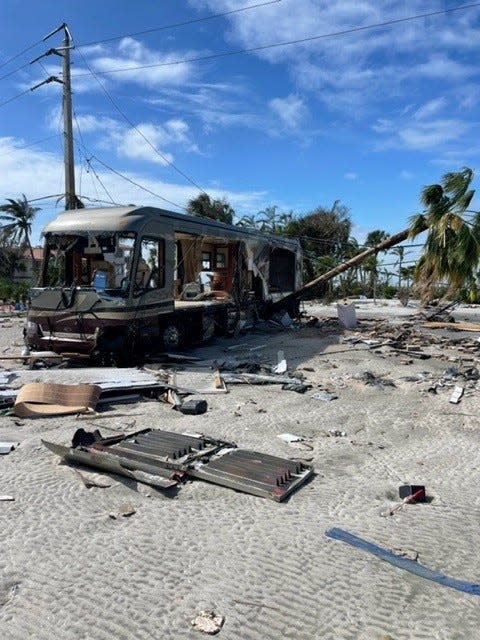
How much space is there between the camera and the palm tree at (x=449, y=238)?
42.5ft

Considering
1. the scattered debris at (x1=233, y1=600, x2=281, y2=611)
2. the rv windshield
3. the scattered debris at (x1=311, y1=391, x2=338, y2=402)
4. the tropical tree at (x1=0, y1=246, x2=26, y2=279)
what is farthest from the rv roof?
the tropical tree at (x1=0, y1=246, x2=26, y2=279)

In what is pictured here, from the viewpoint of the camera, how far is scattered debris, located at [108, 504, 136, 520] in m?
4.29

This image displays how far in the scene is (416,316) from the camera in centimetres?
2300

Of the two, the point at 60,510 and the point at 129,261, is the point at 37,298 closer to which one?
the point at 129,261

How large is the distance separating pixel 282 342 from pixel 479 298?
66.9ft

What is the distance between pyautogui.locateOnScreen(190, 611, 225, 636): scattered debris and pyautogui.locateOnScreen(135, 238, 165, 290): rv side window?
350 inches

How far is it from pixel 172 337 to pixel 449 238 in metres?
7.29

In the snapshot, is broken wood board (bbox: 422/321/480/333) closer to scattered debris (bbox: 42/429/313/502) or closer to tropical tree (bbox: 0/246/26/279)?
scattered debris (bbox: 42/429/313/502)

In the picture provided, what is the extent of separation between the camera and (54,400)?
772cm

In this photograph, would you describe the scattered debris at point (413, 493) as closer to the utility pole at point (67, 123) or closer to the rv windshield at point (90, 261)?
the rv windshield at point (90, 261)

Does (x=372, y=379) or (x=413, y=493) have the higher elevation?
(x=372, y=379)

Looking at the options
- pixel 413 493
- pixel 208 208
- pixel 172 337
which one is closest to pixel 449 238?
pixel 172 337

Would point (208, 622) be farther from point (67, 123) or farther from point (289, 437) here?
point (67, 123)

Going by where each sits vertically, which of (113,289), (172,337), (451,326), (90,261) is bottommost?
(451,326)
